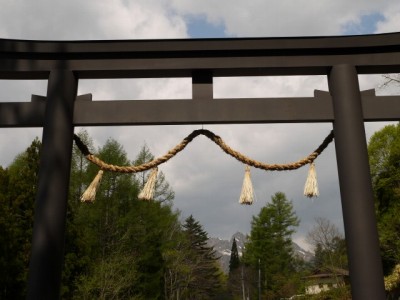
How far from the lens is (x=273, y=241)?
129 feet

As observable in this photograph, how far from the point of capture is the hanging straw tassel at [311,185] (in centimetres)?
430

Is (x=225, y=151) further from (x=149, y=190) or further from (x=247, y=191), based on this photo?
(x=149, y=190)

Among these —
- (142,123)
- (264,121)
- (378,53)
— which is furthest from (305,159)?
(142,123)

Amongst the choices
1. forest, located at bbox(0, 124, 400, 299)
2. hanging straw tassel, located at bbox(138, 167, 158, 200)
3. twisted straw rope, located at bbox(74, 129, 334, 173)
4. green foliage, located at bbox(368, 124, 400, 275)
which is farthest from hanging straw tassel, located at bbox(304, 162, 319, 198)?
green foliage, located at bbox(368, 124, 400, 275)

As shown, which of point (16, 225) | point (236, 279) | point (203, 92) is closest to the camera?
point (203, 92)

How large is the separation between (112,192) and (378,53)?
19128 millimetres

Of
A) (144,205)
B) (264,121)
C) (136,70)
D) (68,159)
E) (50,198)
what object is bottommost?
(50,198)

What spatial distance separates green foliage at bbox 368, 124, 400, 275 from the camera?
21.1m

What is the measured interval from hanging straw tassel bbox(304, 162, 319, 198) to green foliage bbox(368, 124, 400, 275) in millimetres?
18452

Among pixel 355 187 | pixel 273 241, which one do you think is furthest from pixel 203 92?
pixel 273 241

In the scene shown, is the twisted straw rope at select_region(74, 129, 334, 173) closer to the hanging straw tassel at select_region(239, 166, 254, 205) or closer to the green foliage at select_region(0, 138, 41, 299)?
the hanging straw tassel at select_region(239, 166, 254, 205)

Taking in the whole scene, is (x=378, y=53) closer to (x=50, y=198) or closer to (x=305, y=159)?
(x=305, y=159)

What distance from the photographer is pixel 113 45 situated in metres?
4.24

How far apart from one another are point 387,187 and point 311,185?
2139cm
